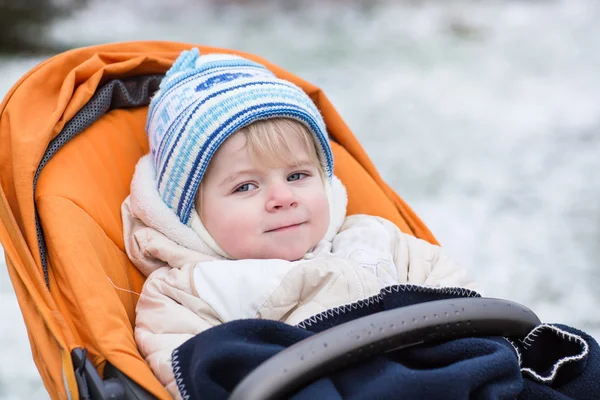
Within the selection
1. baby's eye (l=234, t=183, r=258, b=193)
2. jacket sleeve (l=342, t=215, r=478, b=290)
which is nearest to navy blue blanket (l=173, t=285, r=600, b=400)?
jacket sleeve (l=342, t=215, r=478, b=290)

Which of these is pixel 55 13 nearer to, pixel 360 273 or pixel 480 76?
pixel 480 76

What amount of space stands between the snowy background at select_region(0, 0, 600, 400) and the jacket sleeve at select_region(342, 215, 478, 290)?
1.17 m

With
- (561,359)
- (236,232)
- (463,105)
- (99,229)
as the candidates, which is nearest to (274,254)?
(236,232)

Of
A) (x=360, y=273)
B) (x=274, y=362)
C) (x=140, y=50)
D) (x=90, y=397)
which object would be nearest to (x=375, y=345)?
(x=274, y=362)

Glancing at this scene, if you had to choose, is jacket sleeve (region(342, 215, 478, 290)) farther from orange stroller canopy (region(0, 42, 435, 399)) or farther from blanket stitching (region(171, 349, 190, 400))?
blanket stitching (region(171, 349, 190, 400))

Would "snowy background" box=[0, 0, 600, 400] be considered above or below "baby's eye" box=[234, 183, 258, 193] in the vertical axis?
below

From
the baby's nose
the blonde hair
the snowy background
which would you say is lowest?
the snowy background

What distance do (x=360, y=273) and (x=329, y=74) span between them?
3.46m

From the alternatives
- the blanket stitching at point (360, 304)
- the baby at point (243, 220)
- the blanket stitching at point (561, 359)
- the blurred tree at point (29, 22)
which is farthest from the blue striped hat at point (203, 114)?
the blurred tree at point (29, 22)

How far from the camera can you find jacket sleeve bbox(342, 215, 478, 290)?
5.38 ft

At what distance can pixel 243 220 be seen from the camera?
5.08 ft

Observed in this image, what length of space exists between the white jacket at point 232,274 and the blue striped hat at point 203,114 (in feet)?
0.20

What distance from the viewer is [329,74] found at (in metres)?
4.83

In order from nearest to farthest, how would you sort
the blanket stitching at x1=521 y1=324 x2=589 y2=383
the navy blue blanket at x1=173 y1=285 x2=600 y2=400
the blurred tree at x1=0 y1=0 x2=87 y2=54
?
the navy blue blanket at x1=173 y1=285 x2=600 y2=400, the blanket stitching at x1=521 y1=324 x2=589 y2=383, the blurred tree at x1=0 y1=0 x2=87 y2=54
